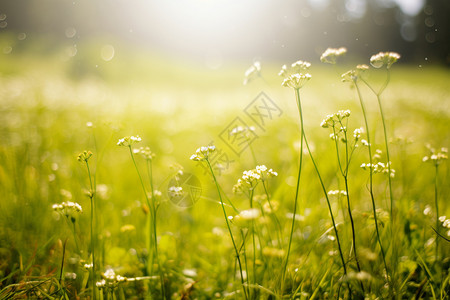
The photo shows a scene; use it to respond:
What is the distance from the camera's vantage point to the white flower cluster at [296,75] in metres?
1.22

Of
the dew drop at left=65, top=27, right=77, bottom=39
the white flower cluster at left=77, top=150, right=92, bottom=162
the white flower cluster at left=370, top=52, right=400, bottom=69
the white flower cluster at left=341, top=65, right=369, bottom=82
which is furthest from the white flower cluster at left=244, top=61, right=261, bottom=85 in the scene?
the dew drop at left=65, top=27, right=77, bottom=39

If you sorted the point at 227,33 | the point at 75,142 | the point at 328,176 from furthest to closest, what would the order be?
the point at 227,33 → the point at 75,142 → the point at 328,176

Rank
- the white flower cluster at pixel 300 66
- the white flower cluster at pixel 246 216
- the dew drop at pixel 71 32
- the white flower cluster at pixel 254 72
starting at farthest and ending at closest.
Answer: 1. the dew drop at pixel 71 32
2. the white flower cluster at pixel 254 72
3. the white flower cluster at pixel 300 66
4. the white flower cluster at pixel 246 216

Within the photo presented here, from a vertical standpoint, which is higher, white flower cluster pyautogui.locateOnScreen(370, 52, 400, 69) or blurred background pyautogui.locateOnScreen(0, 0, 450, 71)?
blurred background pyautogui.locateOnScreen(0, 0, 450, 71)

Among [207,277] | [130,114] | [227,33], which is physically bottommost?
[207,277]

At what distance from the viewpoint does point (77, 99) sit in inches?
248

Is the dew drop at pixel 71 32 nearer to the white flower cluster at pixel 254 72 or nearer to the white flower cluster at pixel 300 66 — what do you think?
the white flower cluster at pixel 254 72

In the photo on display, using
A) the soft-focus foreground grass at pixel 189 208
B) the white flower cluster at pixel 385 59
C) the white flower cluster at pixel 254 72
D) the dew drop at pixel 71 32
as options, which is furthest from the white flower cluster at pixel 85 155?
the dew drop at pixel 71 32

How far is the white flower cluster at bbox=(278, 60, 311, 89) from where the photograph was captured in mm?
1223

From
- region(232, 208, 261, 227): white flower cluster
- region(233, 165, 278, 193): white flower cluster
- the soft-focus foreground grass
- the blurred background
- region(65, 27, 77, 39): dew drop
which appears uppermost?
the blurred background

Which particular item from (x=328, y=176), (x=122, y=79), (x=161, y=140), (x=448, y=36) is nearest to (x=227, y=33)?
(x=122, y=79)

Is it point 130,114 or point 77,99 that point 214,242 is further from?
point 77,99

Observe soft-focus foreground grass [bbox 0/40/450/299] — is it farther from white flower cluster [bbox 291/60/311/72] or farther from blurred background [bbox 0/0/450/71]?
blurred background [bbox 0/0/450/71]

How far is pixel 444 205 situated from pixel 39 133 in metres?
4.02
